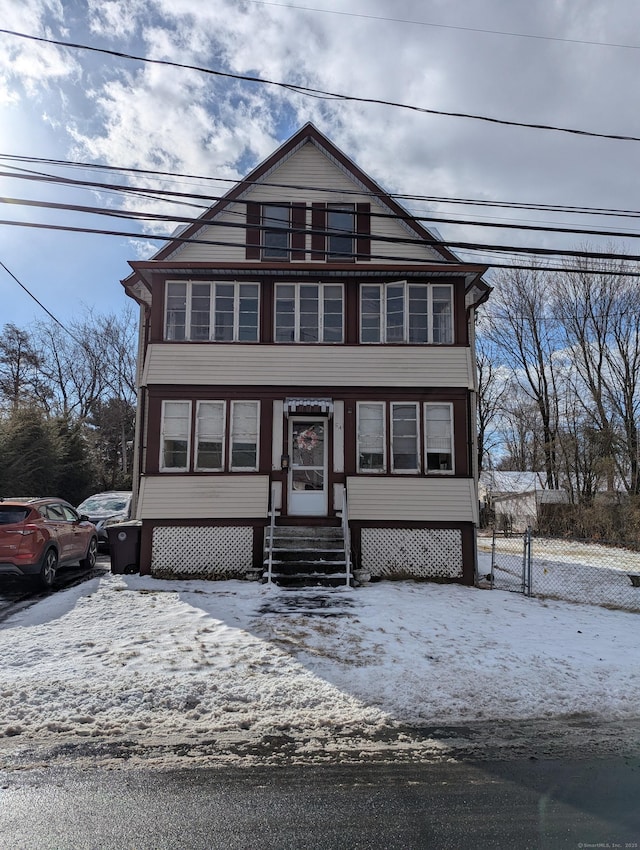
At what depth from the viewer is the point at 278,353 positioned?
12.2 m

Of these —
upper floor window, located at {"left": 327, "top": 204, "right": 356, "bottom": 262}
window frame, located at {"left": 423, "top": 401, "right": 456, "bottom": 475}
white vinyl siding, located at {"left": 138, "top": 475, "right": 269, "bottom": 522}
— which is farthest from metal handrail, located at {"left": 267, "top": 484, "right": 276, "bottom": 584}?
upper floor window, located at {"left": 327, "top": 204, "right": 356, "bottom": 262}

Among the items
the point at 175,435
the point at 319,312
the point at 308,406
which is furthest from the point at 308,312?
the point at 175,435

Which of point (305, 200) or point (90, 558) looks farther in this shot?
point (305, 200)

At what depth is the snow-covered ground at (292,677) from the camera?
4.48 meters

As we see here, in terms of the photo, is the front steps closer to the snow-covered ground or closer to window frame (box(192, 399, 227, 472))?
the snow-covered ground

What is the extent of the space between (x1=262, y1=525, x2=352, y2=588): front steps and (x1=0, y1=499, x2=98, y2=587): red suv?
395 cm

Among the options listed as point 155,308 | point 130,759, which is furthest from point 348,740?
point 155,308

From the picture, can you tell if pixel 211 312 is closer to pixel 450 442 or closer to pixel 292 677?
pixel 450 442

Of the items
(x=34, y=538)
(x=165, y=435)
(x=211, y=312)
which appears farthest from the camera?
(x=211, y=312)

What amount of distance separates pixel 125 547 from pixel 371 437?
19.2 ft

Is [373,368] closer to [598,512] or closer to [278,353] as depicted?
[278,353]

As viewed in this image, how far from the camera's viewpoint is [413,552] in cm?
1167

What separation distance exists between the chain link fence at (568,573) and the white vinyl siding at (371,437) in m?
3.01

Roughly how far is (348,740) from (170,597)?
5602mm
